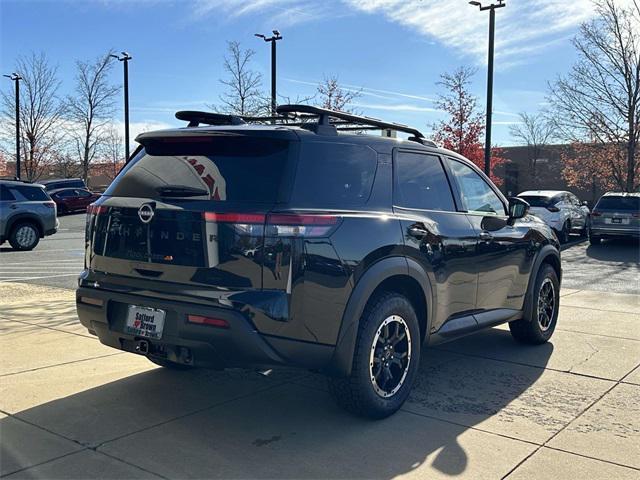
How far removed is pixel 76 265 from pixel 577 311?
9322 millimetres

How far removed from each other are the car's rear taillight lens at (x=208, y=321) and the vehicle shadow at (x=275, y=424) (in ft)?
2.37

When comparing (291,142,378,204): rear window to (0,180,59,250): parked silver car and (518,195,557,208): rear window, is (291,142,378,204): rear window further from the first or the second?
(518,195,557,208): rear window

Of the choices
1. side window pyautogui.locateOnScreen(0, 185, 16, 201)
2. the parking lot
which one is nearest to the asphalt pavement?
side window pyautogui.locateOnScreen(0, 185, 16, 201)

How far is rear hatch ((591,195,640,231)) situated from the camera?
57.1ft

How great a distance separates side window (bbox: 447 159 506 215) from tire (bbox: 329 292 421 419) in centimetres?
136

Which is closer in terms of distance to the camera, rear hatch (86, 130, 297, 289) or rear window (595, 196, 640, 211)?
rear hatch (86, 130, 297, 289)

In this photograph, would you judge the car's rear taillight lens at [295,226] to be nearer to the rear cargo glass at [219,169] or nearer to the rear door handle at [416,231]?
the rear cargo glass at [219,169]

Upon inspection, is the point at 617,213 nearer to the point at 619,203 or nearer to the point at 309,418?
the point at 619,203

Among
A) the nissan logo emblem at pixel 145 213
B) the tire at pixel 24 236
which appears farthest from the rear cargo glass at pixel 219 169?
the tire at pixel 24 236

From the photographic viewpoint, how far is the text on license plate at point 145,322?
3826 mm

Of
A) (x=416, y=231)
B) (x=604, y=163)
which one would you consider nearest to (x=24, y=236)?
(x=416, y=231)

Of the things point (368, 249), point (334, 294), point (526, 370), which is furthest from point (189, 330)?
point (526, 370)

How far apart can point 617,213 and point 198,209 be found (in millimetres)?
16322

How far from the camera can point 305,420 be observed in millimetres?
4219
